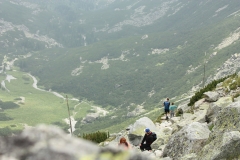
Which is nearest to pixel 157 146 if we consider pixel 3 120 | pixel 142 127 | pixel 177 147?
pixel 177 147

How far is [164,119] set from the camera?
30.9 m

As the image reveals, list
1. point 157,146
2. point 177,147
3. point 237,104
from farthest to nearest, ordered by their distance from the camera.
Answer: point 157,146 < point 177,147 < point 237,104

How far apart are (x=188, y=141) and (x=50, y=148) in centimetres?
1076

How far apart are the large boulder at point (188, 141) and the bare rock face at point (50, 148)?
992cm

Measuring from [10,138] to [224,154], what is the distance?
8853mm

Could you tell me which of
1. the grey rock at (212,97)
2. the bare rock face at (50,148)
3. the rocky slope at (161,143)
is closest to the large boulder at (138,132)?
the rocky slope at (161,143)

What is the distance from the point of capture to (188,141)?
510 inches

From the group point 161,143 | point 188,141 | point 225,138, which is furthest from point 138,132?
point 225,138

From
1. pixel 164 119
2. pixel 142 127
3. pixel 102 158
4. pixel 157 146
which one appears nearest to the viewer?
pixel 102 158

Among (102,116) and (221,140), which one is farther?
(102,116)

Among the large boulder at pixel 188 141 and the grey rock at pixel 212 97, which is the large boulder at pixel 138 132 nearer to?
the grey rock at pixel 212 97

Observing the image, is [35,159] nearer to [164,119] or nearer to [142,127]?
[142,127]

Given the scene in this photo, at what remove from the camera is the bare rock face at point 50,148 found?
3227 millimetres

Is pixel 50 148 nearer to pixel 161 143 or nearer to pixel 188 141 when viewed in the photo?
pixel 188 141
